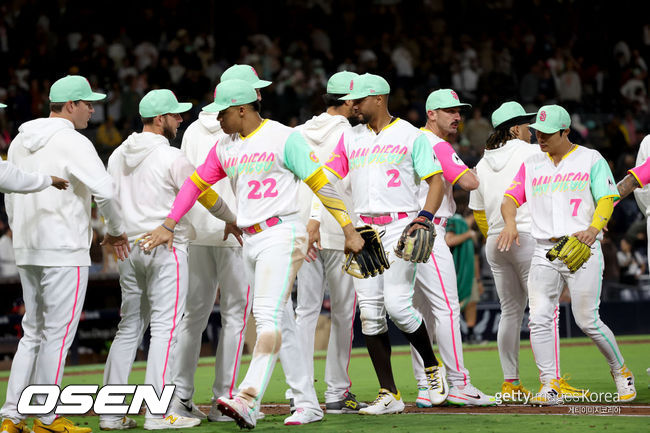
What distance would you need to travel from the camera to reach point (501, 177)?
310 inches

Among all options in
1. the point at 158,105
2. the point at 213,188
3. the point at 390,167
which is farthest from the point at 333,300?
the point at 158,105

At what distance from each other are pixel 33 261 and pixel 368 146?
7.94ft

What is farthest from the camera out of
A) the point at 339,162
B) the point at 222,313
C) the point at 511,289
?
the point at 511,289

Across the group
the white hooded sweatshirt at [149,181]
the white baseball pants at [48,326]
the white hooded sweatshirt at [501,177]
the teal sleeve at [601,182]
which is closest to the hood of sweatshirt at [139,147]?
the white hooded sweatshirt at [149,181]

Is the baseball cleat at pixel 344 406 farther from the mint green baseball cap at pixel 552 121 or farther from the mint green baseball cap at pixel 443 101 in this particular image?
the mint green baseball cap at pixel 552 121

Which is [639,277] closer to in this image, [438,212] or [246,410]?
[438,212]

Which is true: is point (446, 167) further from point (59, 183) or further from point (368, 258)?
point (59, 183)

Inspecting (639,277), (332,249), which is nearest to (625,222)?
(639,277)

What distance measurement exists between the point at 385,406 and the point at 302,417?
76 centimetres

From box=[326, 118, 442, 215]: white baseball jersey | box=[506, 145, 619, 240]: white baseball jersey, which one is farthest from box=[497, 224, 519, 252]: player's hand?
box=[326, 118, 442, 215]: white baseball jersey

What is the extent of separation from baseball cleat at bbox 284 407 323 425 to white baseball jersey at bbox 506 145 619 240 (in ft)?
7.38

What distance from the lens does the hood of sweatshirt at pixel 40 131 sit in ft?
20.3

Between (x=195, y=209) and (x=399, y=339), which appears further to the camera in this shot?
(x=399, y=339)

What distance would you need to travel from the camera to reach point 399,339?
14609 millimetres
